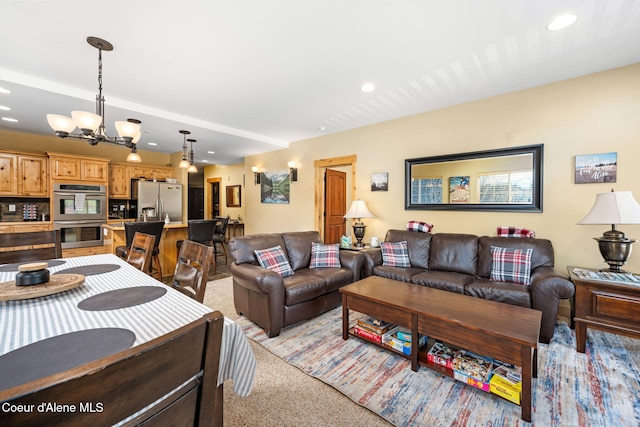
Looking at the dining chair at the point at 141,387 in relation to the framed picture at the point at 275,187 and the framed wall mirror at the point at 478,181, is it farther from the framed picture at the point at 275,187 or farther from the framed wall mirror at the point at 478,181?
the framed picture at the point at 275,187

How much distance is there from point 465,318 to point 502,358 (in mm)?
290

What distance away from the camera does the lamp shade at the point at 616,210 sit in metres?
2.26

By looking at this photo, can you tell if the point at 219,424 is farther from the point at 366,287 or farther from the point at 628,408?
the point at 628,408

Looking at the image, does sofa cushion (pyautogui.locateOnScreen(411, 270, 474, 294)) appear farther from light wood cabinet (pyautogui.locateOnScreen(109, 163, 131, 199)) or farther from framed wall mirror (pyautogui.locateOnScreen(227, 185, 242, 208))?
framed wall mirror (pyautogui.locateOnScreen(227, 185, 242, 208))

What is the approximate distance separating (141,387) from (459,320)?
1.90 metres

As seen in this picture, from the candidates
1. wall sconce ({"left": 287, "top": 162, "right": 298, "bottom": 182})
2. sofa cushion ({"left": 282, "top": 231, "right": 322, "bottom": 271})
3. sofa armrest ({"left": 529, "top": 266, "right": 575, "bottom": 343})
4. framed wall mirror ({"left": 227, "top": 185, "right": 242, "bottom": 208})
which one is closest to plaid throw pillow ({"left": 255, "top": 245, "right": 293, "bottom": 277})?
sofa cushion ({"left": 282, "top": 231, "right": 322, "bottom": 271})

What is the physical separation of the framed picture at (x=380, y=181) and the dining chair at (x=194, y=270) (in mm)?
3349

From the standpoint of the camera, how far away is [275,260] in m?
3.01

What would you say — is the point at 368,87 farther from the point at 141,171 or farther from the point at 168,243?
the point at 141,171

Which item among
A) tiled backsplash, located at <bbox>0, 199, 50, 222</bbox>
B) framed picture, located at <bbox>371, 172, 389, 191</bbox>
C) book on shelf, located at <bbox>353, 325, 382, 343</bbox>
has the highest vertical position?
framed picture, located at <bbox>371, 172, 389, 191</bbox>

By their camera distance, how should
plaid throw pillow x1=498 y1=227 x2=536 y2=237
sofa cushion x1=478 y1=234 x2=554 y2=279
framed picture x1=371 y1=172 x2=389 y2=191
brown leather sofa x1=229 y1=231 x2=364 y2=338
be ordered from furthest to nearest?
framed picture x1=371 y1=172 x2=389 y2=191 < plaid throw pillow x1=498 y1=227 x2=536 y2=237 < sofa cushion x1=478 y1=234 x2=554 y2=279 < brown leather sofa x1=229 y1=231 x2=364 y2=338

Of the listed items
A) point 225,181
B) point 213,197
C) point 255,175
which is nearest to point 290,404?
point 255,175

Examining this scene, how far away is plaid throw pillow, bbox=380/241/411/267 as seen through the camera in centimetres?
350

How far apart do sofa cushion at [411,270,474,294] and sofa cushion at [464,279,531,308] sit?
0.07 metres
